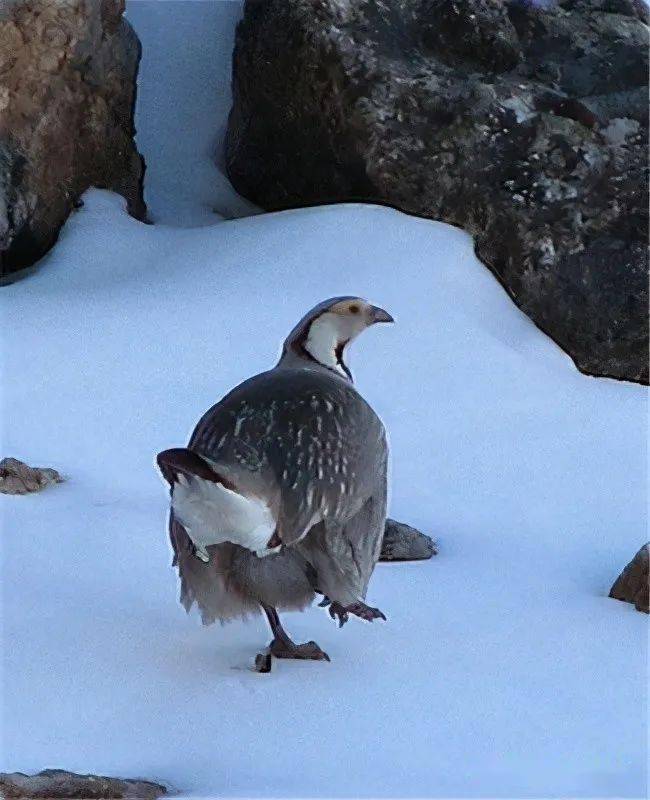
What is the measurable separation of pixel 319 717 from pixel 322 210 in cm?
414

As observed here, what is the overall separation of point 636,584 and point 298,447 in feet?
3.50

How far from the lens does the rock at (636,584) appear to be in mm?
3289

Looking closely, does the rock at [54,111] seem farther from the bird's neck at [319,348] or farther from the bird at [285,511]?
the bird at [285,511]

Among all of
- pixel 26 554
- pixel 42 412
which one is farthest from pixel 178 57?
pixel 26 554

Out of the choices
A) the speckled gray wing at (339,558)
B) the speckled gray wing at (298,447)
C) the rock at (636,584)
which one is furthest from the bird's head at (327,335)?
the rock at (636,584)

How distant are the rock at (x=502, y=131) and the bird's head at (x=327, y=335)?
277cm

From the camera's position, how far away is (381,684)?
2799 millimetres

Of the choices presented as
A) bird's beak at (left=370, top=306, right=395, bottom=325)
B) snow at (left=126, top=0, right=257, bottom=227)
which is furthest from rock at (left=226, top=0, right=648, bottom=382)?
bird's beak at (left=370, top=306, right=395, bottom=325)

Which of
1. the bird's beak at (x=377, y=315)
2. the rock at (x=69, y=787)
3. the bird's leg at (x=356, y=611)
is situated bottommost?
the rock at (x=69, y=787)

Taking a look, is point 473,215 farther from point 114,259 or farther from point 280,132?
point 114,259

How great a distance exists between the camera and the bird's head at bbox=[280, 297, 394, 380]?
3.30 m

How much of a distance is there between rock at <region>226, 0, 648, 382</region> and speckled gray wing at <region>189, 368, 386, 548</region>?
3.22m

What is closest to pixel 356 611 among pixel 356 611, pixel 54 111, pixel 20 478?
pixel 356 611

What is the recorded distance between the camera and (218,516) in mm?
2584
